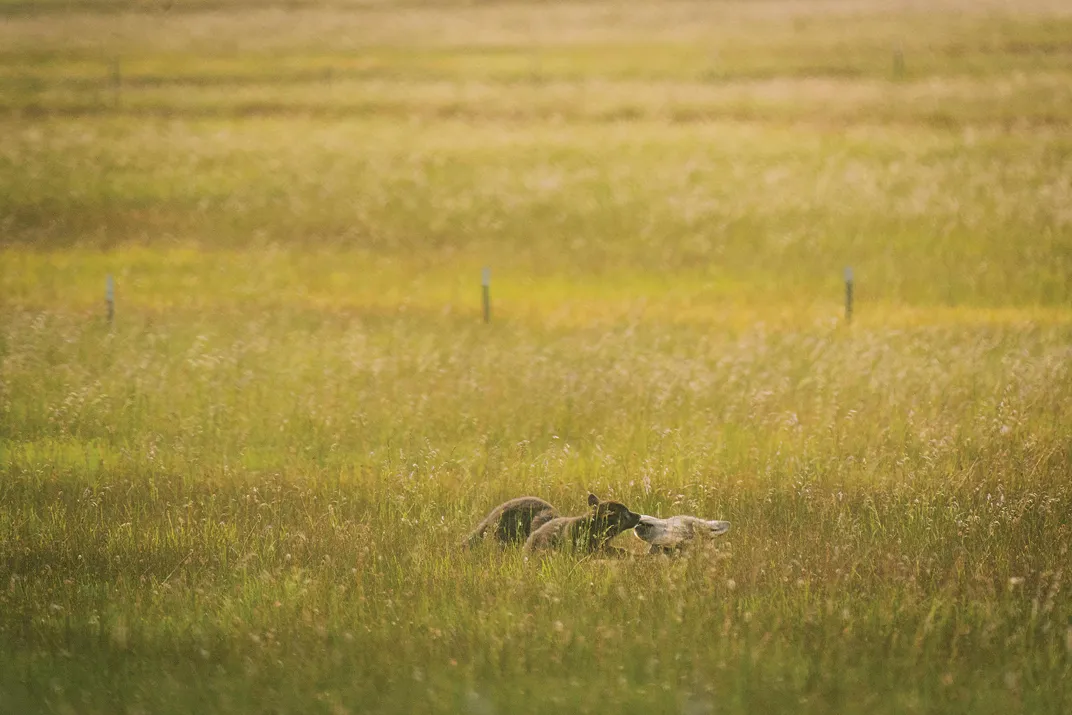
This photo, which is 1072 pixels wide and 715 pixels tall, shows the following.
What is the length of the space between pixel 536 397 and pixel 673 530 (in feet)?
18.1

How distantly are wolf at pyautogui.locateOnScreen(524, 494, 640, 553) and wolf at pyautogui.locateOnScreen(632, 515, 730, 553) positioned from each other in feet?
0.32

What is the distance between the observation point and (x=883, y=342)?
19.4m

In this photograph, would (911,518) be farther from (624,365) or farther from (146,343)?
(146,343)

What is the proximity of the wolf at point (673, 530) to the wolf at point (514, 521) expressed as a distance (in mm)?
855

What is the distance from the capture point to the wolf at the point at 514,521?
9664mm

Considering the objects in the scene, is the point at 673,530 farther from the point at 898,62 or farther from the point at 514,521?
the point at 898,62

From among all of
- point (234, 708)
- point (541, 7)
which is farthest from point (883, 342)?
point (541, 7)

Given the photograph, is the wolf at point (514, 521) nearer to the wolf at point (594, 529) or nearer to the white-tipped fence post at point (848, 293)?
the wolf at point (594, 529)

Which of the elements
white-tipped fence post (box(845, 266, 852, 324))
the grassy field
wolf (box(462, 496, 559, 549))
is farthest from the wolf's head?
white-tipped fence post (box(845, 266, 852, 324))

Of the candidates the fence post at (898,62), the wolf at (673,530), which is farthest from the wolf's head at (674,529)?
the fence post at (898,62)

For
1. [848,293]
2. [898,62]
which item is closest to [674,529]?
[848,293]

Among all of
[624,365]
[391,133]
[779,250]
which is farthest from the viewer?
[391,133]

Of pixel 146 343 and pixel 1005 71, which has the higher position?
pixel 1005 71

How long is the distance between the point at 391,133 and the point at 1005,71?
74.8 feet
